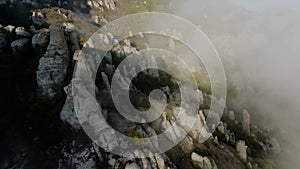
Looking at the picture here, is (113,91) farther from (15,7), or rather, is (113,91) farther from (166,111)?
(15,7)

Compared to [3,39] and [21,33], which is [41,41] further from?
[21,33]

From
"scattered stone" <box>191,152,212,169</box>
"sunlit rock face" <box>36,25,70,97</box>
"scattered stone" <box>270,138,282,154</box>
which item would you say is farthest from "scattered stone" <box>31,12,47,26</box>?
"scattered stone" <box>270,138,282,154</box>

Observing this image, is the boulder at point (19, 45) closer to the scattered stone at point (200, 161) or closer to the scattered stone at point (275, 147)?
the scattered stone at point (200, 161)

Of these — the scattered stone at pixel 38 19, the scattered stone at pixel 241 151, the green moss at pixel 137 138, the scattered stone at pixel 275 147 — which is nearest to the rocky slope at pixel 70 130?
the scattered stone at pixel 241 151

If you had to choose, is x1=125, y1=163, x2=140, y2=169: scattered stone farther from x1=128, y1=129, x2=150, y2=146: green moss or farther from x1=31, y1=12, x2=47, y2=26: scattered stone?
x1=31, y1=12, x2=47, y2=26: scattered stone

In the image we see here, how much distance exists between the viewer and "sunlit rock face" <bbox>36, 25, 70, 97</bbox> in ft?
144

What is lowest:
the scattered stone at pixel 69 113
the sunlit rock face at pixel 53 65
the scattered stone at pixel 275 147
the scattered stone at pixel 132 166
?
the scattered stone at pixel 132 166

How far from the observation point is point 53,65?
4631 centimetres

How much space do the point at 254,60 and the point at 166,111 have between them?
335ft

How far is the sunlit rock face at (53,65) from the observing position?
4394 cm

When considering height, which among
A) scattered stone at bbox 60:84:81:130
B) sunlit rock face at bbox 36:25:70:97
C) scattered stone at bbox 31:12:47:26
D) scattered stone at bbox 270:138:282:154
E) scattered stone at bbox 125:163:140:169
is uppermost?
scattered stone at bbox 31:12:47:26

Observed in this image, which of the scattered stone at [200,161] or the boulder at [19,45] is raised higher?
the boulder at [19,45]

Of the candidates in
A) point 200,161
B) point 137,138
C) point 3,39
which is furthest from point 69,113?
point 3,39

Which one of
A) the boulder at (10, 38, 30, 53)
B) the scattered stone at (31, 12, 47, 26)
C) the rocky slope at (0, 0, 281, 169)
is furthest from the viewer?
the scattered stone at (31, 12, 47, 26)
